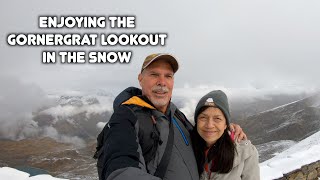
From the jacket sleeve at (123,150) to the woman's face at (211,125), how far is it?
103 cm

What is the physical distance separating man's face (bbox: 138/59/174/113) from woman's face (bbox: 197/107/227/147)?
563mm

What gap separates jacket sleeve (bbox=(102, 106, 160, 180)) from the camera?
1.89 metres

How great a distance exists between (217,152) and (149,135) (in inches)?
42.6

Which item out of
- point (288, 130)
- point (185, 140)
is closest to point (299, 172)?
point (185, 140)

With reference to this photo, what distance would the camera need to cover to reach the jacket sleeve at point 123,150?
1.89m

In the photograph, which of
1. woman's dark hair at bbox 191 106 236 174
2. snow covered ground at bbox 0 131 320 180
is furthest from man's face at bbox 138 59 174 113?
snow covered ground at bbox 0 131 320 180

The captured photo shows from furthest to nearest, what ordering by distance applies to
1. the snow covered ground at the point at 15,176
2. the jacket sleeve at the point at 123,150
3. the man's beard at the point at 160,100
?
the snow covered ground at the point at 15,176 → the man's beard at the point at 160,100 → the jacket sleeve at the point at 123,150

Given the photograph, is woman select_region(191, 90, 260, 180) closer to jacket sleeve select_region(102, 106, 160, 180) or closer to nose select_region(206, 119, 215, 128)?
nose select_region(206, 119, 215, 128)

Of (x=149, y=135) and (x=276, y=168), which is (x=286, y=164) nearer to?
(x=276, y=168)

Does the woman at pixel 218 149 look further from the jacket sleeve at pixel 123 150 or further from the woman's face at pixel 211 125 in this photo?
the jacket sleeve at pixel 123 150

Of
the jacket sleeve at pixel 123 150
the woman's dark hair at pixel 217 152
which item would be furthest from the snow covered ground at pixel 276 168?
the jacket sleeve at pixel 123 150

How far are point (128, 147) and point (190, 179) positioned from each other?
2.42 ft

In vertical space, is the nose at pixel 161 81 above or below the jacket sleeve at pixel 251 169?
above

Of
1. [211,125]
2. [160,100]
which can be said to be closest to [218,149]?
[211,125]
